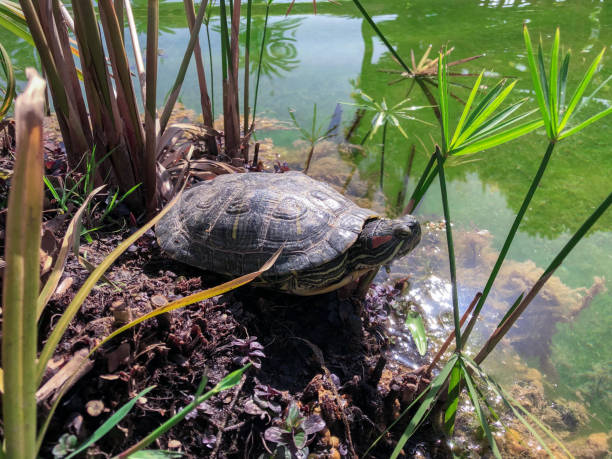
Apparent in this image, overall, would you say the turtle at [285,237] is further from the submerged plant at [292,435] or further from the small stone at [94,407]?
the small stone at [94,407]

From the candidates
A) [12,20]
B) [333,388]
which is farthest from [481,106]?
[12,20]

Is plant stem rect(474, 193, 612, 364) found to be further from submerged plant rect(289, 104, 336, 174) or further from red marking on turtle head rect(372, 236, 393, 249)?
submerged plant rect(289, 104, 336, 174)

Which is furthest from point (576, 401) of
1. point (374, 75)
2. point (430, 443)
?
point (374, 75)

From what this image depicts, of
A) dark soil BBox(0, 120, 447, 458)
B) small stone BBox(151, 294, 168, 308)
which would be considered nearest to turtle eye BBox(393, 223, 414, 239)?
dark soil BBox(0, 120, 447, 458)

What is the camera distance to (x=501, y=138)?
1178 mm

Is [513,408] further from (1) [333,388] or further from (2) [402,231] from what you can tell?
(2) [402,231]

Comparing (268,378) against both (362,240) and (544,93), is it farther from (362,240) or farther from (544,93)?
(544,93)

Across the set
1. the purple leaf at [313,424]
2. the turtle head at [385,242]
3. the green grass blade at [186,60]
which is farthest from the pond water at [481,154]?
the green grass blade at [186,60]

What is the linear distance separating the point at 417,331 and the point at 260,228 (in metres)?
0.99

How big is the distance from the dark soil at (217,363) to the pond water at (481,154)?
776 mm

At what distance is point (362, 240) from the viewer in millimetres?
1910

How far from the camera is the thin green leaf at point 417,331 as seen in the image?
6.50 feet

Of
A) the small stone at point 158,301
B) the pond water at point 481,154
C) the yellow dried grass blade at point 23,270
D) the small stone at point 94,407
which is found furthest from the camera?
the pond water at point 481,154

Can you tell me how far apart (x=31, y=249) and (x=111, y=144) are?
1.51m
